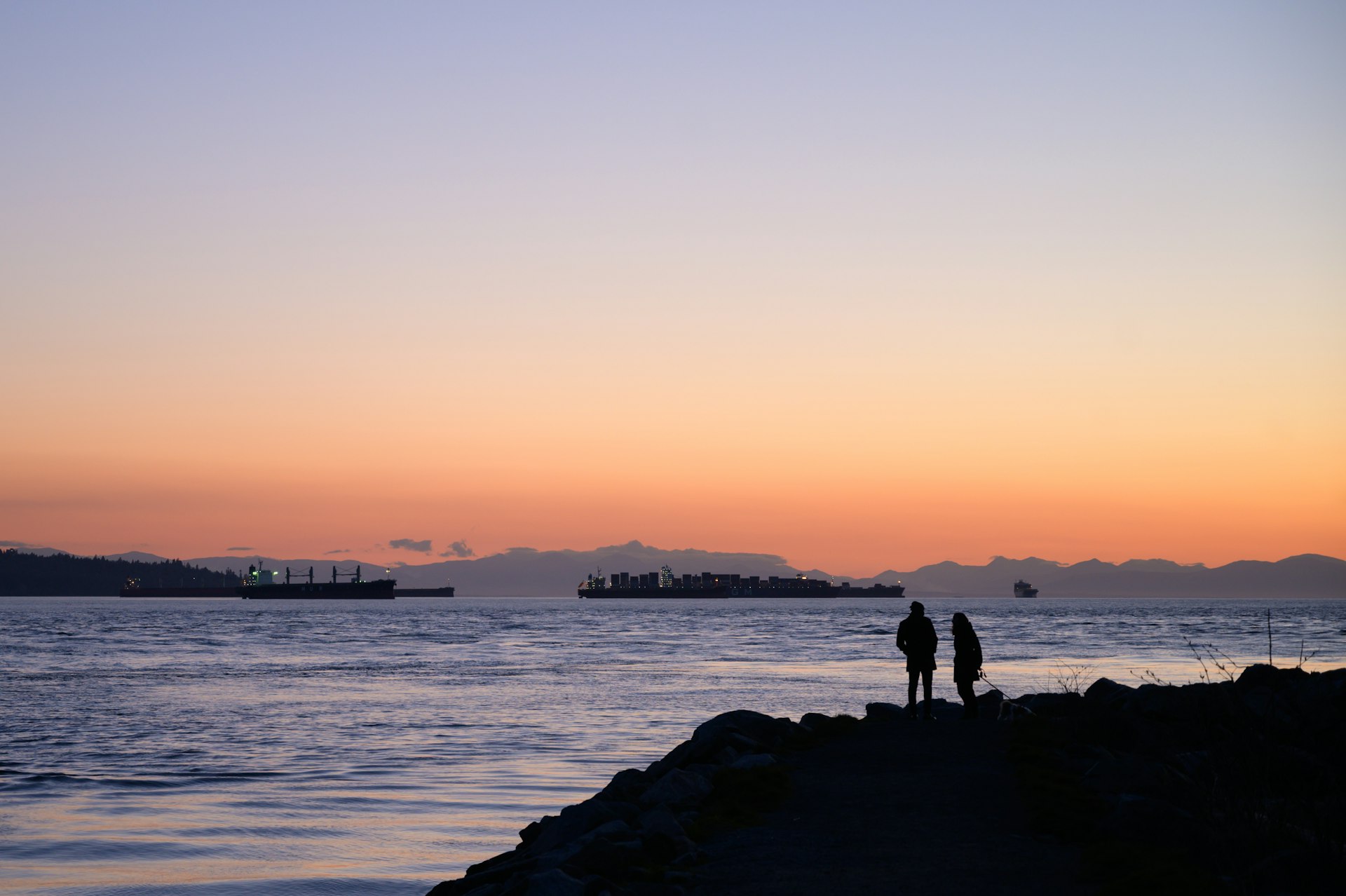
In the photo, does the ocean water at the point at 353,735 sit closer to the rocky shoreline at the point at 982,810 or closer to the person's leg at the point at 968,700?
the rocky shoreline at the point at 982,810

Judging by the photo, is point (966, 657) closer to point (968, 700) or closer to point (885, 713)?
point (968, 700)

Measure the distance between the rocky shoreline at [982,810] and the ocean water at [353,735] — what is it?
1.94 metres

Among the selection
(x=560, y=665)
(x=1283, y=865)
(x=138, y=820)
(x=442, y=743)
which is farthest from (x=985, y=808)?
(x=560, y=665)

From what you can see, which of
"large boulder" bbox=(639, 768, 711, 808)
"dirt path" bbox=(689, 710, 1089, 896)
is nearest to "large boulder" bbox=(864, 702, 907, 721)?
"dirt path" bbox=(689, 710, 1089, 896)

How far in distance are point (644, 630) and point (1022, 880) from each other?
79.4 metres

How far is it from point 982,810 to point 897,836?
1216 millimetres

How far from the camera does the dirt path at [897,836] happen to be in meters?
8.77

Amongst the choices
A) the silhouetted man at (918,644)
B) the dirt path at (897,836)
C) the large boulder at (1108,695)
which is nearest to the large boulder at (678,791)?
the dirt path at (897,836)

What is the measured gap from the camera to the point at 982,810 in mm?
10898

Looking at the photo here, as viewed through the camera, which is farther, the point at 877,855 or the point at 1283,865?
the point at 877,855

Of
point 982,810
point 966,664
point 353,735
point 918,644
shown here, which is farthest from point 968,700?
point 353,735

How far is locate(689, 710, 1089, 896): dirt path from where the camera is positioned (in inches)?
345

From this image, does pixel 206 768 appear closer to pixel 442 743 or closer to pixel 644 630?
pixel 442 743

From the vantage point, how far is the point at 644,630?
87312mm
